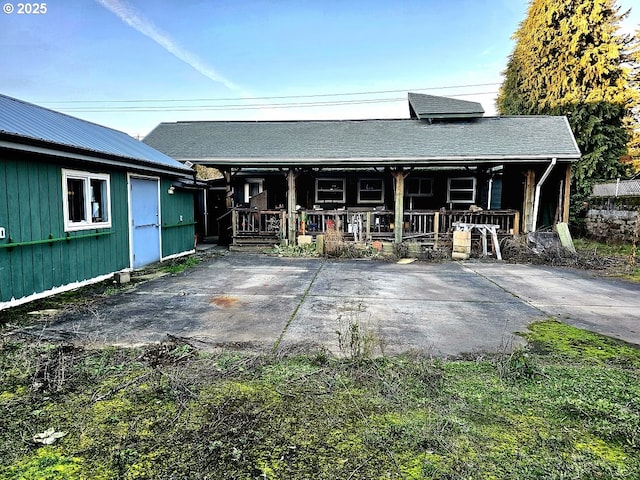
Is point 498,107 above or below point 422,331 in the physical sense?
above

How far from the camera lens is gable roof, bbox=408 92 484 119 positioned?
1327 centimetres

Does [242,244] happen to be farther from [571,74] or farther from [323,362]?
[571,74]

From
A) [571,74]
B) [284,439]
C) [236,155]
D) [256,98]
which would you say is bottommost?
[284,439]

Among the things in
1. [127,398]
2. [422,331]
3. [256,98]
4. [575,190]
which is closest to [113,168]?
[127,398]

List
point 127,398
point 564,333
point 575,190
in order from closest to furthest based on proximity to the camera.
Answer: point 127,398, point 564,333, point 575,190

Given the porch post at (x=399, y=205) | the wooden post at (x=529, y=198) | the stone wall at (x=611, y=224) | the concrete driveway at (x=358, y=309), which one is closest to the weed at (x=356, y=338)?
the concrete driveway at (x=358, y=309)

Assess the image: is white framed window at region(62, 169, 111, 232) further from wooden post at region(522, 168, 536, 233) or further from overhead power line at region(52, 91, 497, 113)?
overhead power line at region(52, 91, 497, 113)

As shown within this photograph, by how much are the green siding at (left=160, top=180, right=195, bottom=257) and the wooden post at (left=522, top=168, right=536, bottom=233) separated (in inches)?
393

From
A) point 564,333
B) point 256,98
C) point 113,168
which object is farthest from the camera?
point 256,98

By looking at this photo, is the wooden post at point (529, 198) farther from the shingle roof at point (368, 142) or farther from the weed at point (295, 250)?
the weed at point (295, 250)

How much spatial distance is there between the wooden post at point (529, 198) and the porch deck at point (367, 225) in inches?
9.3

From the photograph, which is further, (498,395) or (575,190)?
(575,190)

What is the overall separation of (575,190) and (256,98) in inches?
1163

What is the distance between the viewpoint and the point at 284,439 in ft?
7.50
